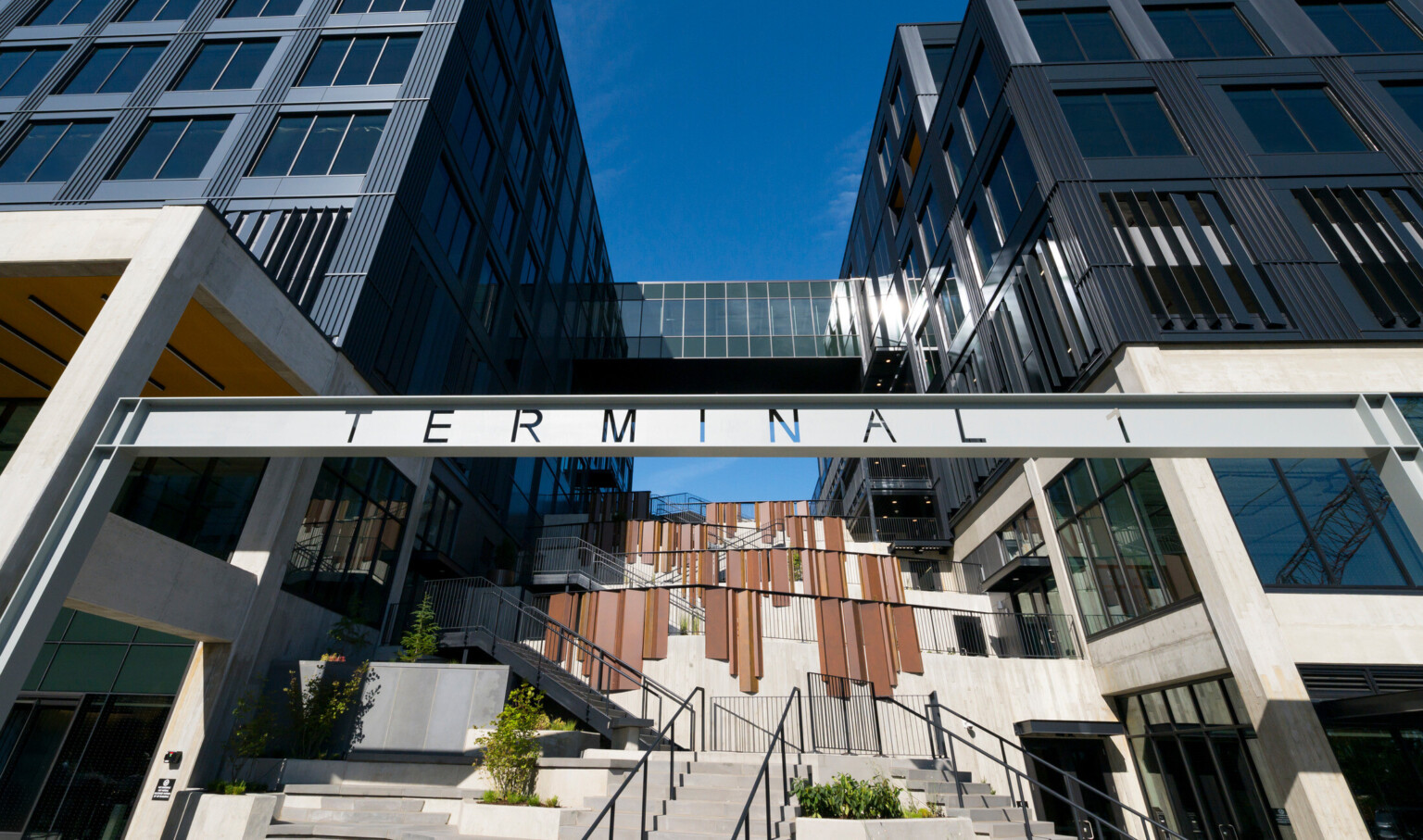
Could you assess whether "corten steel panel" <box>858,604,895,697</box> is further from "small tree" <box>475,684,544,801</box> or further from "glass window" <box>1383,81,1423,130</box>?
"glass window" <box>1383,81,1423,130</box>

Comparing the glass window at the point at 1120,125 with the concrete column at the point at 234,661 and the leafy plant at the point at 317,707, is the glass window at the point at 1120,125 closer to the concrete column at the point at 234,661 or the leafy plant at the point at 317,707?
the concrete column at the point at 234,661

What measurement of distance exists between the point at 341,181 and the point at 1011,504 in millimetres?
22130

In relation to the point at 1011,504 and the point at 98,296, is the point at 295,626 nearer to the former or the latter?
the point at 98,296

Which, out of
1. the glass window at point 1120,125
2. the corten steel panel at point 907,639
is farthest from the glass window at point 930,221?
the corten steel panel at point 907,639

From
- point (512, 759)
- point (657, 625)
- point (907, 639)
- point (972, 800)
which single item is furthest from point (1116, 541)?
point (512, 759)

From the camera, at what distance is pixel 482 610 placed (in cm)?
1728

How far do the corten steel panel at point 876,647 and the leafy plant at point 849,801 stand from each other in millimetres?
7008

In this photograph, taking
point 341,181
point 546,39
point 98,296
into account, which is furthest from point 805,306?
point 98,296

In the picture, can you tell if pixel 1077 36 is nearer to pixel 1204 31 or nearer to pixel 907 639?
pixel 1204 31

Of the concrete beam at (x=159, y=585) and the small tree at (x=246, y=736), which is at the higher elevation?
the concrete beam at (x=159, y=585)

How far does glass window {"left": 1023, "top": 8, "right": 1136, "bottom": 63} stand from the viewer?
20922 mm

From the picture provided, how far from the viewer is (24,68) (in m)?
24.0

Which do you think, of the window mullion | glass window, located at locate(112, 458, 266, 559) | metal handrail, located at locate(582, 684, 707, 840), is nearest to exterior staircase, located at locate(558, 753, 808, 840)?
metal handrail, located at locate(582, 684, 707, 840)

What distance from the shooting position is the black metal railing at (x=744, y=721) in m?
16.0
